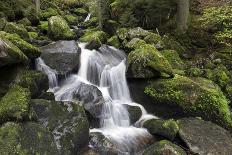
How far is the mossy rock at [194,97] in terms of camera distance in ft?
34.6

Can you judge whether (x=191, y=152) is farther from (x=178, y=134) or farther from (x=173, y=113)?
(x=173, y=113)

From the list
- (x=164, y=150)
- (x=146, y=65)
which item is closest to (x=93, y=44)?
(x=146, y=65)

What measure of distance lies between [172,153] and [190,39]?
7.93 meters

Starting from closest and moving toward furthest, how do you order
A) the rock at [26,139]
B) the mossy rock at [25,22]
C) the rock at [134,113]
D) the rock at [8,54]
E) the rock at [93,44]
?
the rock at [26,139] < the rock at [8,54] < the rock at [134,113] < the rock at [93,44] < the mossy rock at [25,22]

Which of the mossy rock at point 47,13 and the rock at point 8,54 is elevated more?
the rock at point 8,54

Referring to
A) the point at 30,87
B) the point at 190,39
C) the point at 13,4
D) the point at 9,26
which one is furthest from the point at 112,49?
the point at 13,4

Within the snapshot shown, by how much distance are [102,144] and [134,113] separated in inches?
89.0

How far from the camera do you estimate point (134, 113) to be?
10.5m

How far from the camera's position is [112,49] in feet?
48.9

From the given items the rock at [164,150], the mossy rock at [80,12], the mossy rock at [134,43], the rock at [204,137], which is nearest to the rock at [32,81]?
the rock at [164,150]

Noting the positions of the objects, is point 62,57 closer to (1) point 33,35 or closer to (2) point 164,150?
(1) point 33,35

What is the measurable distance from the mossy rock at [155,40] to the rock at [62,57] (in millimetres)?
3473

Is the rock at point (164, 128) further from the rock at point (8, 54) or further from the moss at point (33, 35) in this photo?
the moss at point (33, 35)

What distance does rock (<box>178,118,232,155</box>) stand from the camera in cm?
888
